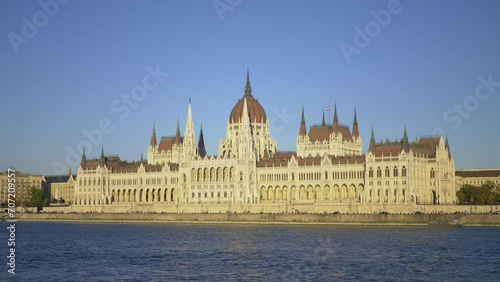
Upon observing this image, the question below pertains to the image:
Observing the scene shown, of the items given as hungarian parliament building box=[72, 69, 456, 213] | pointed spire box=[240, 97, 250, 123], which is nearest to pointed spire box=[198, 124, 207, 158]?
hungarian parliament building box=[72, 69, 456, 213]

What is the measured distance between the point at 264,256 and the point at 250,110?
106 m

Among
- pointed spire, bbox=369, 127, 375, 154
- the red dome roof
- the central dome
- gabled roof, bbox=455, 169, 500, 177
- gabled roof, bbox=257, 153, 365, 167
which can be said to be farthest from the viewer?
gabled roof, bbox=455, 169, 500, 177

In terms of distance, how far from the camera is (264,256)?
7425 centimetres

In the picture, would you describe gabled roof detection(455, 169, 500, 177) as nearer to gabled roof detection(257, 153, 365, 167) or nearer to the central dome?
gabled roof detection(257, 153, 365, 167)

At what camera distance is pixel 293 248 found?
268ft

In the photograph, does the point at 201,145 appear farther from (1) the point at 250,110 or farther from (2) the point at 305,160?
(2) the point at 305,160

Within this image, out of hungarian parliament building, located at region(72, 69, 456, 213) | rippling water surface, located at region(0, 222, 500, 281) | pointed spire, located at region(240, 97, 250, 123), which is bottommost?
rippling water surface, located at region(0, 222, 500, 281)

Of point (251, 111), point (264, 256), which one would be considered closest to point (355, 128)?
point (251, 111)

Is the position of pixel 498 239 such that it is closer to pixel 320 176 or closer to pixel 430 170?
pixel 430 170

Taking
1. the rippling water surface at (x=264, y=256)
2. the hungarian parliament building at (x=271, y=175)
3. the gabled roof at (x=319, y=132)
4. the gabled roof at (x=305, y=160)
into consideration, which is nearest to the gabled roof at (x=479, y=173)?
the hungarian parliament building at (x=271, y=175)

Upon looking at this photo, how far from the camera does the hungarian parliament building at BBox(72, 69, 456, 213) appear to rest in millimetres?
141750

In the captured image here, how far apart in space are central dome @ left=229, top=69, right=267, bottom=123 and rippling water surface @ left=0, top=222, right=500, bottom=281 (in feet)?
239

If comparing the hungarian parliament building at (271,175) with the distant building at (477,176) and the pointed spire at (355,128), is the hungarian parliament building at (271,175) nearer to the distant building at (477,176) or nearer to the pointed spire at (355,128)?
the pointed spire at (355,128)

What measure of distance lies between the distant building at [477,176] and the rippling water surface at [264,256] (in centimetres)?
7157
